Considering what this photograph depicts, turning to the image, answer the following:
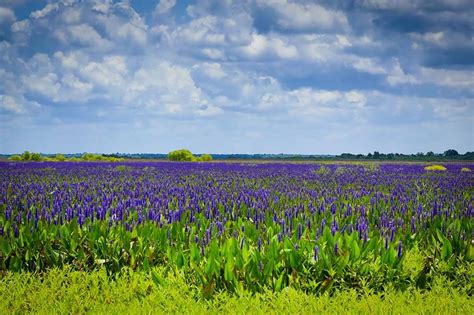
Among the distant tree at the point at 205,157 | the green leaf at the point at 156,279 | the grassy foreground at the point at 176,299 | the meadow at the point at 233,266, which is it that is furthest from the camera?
the distant tree at the point at 205,157

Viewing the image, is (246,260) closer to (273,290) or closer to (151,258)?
(273,290)

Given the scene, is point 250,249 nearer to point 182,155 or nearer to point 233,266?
point 233,266

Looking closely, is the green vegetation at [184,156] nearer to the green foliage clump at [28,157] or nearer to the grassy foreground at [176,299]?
the green foliage clump at [28,157]

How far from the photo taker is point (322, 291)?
4.77 metres

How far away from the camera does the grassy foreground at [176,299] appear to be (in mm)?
4184

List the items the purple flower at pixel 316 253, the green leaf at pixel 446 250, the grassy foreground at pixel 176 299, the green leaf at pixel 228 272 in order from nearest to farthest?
1. the grassy foreground at pixel 176 299
2. the green leaf at pixel 228 272
3. the purple flower at pixel 316 253
4. the green leaf at pixel 446 250

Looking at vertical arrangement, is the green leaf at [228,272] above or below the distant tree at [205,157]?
below

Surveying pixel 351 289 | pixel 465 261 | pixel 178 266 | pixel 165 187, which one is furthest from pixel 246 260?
pixel 165 187

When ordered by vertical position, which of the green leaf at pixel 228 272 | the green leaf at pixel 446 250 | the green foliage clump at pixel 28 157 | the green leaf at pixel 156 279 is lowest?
the green leaf at pixel 156 279

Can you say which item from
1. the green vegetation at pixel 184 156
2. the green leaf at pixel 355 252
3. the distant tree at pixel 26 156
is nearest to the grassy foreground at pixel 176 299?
the green leaf at pixel 355 252

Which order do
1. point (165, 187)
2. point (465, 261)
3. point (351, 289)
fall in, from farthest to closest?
point (165, 187) < point (465, 261) < point (351, 289)

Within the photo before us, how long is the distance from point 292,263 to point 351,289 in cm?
65

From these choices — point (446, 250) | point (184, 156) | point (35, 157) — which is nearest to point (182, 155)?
point (184, 156)

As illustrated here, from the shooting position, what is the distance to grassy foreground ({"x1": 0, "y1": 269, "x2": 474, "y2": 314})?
4.18 metres
